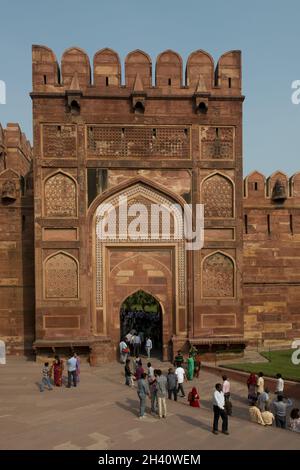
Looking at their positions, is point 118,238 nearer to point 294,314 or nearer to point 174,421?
point 174,421

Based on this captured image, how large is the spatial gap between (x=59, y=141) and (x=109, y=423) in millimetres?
8271

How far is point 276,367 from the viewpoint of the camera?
10305 millimetres

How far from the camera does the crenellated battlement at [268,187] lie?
13.7 metres

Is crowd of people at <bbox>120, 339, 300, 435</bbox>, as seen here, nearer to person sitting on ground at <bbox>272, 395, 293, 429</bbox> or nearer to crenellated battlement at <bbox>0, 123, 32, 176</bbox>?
person sitting on ground at <bbox>272, 395, 293, 429</bbox>

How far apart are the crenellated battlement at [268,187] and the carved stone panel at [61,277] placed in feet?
22.0

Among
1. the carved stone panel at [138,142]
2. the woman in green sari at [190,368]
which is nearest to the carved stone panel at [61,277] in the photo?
the carved stone panel at [138,142]

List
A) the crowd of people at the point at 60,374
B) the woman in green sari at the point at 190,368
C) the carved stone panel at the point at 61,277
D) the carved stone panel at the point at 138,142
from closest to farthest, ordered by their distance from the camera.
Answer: the crowd of people at the point at 60,374, the woman in green sari at the point at 190,368, the carved stone panel at the point at 61,277, the carved stone panel at the point at 138,142

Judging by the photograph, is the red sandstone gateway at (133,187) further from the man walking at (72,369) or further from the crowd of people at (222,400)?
the crowd of people at (222,400)

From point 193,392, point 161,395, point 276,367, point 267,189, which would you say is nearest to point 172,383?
point 193,392

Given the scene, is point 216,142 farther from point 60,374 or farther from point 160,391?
point 60,374

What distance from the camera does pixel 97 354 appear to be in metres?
11.4

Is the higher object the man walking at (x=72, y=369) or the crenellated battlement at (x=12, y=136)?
the crenellated battlement at (x=12, y=136)

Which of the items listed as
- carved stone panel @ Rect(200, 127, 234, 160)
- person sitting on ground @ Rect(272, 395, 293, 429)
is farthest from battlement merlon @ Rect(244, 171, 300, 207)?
person sitting on ground @ Rect(272, 395, 293, 429)
